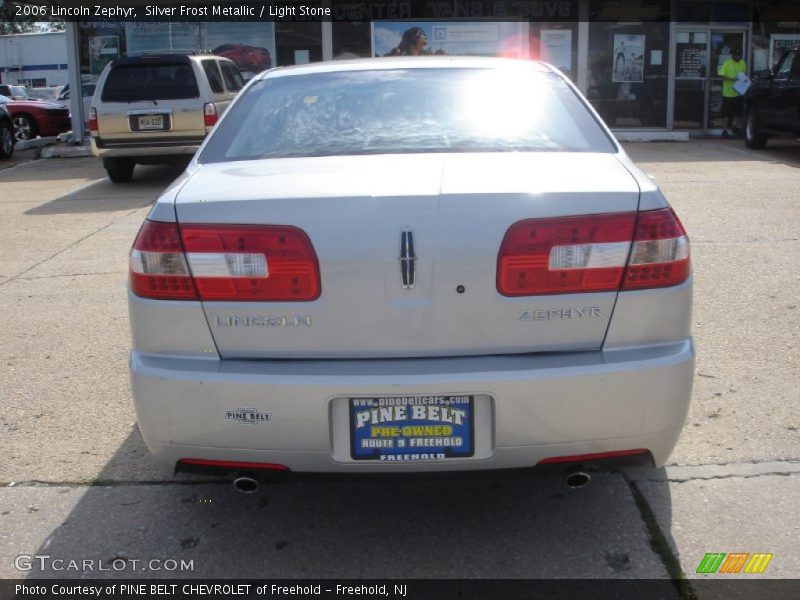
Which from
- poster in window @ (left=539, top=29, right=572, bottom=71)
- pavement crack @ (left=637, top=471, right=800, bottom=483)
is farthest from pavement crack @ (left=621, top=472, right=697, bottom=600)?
poster in window @ (left=539, top=29, right=572, bottom=71)

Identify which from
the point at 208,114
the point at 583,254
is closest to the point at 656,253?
the point at 583,254

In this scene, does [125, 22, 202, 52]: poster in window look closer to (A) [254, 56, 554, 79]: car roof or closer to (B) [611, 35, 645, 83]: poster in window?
(B) [611, 35, 645, 83]: poster in window

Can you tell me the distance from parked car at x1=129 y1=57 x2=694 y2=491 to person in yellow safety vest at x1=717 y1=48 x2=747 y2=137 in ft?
56.5

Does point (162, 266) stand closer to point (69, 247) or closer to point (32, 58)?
point (69, 247)

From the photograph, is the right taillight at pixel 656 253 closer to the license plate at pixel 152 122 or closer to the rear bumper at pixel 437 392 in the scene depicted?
the rear bumper at pixel 437 392

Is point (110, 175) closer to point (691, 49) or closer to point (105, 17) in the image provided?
point (105, 17)

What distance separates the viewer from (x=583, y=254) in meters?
2.78

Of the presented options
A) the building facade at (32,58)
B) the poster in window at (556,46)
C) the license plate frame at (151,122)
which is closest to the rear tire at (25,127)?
the license plate frame at (151,122)

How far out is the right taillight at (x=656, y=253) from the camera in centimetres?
282

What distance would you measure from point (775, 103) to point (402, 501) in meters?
13.7

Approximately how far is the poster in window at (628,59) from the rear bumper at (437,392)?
17544mm

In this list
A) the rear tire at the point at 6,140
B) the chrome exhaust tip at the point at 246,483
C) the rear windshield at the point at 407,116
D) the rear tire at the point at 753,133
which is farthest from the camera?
the rear tire at the point at 6,140

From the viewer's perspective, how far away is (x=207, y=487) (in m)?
3.66

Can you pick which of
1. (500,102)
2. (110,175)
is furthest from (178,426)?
(110,175)
